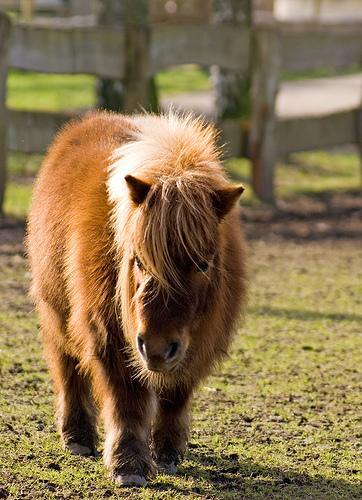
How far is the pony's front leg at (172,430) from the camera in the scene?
14.6 ft

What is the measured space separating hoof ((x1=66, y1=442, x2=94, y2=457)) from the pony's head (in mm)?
718

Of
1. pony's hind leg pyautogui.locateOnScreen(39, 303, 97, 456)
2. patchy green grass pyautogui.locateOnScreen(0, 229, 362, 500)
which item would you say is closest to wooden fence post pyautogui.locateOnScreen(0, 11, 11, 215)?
patchy green grass pyautogui.locateOnScreen(0, 229, 362, 500)

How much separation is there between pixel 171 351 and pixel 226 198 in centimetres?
65

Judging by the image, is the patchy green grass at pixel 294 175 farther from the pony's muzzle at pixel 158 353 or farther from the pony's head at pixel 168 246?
the pony's muzzle at pixel 158 353

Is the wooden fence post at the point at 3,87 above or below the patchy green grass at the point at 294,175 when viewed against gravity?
above

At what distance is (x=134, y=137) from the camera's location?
471 cm

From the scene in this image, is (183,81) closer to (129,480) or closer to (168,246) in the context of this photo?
(129,480)

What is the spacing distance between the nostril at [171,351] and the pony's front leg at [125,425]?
1.51 ft

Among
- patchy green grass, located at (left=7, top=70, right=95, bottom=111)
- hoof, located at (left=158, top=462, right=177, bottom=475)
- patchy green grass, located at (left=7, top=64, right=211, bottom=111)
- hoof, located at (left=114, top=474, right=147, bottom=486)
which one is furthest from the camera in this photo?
patchy green grass, located at (left=7, top=64, right=211, bottom=111)

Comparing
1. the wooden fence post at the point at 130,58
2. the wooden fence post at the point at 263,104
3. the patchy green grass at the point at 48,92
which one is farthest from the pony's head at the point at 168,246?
the patchy green grass at the point at 48,92

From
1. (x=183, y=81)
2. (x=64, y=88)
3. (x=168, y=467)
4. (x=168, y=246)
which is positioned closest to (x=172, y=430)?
(x=168, y=467)

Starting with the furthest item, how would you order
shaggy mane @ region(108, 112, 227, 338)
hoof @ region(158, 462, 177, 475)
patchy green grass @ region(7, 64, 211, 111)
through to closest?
patchy green grass @ region(7, 64, 211, 111)
hoof @ region(158, 462, 177, 475)
shaggy mane @ region(108, 112, 227, 338)

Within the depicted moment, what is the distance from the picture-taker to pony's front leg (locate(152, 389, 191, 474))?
4453 mm

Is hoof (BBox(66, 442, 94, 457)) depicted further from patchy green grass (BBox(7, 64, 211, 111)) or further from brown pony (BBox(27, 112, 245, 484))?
patchy green grass (BBox(7, 64, 211, 111))
